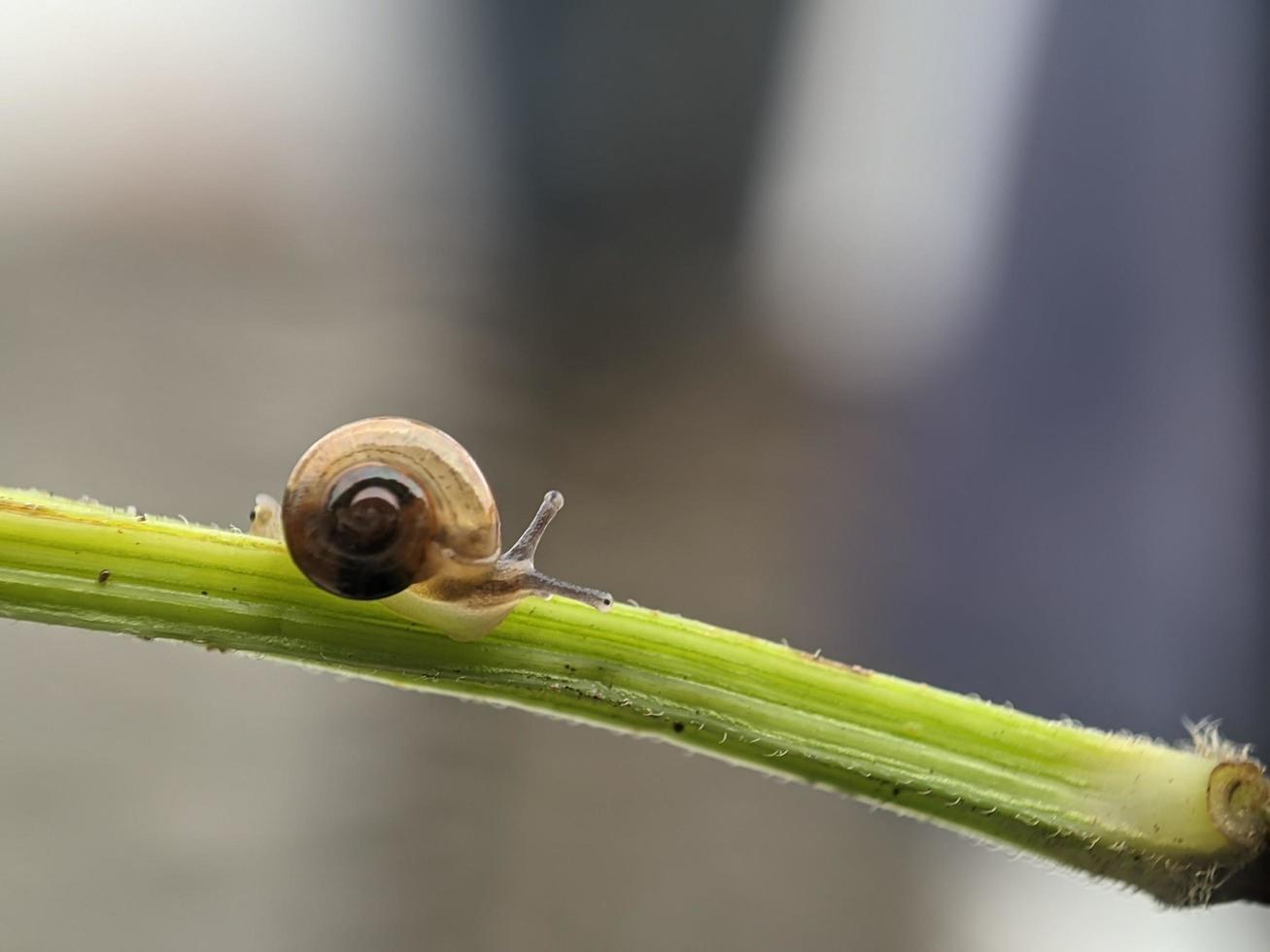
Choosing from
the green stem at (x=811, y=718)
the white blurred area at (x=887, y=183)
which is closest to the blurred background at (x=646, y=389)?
the white blurred area at (x=887, y=183)

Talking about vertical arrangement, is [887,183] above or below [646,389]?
above

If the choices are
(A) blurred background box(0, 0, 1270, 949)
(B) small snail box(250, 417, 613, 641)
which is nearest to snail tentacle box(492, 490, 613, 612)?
(B) small snail box(250, 417, 613, 641)

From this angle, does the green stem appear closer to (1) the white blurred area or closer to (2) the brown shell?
(2) the brown shell

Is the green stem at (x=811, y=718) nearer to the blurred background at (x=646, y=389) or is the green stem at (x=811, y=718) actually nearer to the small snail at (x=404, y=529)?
the small snail at (x=404, y=529)

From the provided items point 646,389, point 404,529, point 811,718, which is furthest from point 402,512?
point 646,389

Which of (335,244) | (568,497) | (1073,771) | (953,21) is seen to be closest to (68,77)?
(335,244)

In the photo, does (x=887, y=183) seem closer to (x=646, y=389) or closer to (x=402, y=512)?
(x=646, y=389)

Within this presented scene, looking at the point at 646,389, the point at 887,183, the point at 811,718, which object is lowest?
the point at 811,718

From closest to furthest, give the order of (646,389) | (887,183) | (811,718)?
1. (811,718)
2. (887,183)
3. (646,389)
